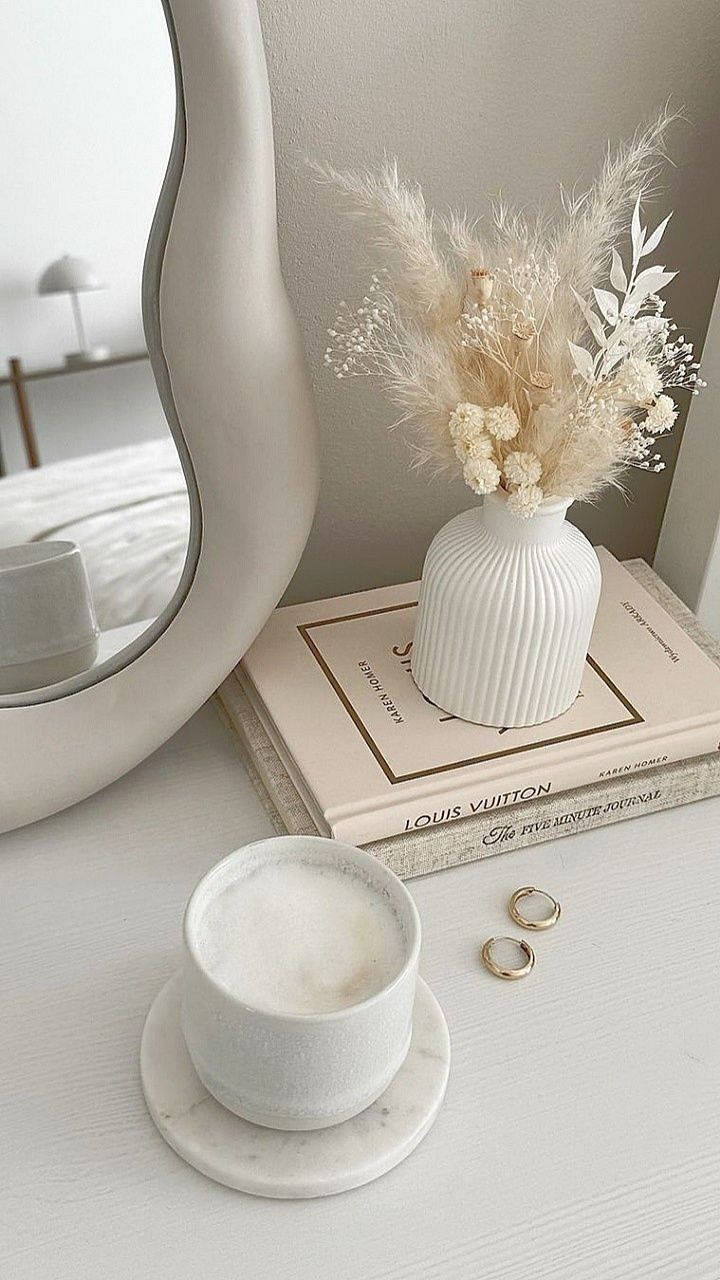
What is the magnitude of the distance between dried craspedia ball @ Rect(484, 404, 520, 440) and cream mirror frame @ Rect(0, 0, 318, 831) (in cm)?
10

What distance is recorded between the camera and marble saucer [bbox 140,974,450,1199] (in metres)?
0.54

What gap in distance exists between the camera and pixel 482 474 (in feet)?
2.02

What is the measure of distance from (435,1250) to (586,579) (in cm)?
34

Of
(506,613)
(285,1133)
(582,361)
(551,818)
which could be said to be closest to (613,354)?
(582,361)

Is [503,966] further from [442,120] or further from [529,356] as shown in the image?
[442,120]

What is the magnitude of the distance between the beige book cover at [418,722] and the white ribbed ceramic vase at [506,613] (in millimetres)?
19

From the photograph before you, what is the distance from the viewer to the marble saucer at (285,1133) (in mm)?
537

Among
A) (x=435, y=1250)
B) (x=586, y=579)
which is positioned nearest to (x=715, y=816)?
Answer: (x=586, y=579)

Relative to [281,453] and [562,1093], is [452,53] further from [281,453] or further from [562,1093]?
[562,1093]

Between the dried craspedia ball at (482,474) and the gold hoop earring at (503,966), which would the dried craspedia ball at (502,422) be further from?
the gold hoop earring at (503,966)

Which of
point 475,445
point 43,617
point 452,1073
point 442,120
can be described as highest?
point 442,120

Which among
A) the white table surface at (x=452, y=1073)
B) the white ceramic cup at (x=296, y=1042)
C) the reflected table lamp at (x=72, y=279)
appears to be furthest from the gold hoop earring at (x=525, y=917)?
the reflected table lamp at (x=72, y=279)

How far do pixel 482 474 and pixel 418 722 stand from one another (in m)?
0.16

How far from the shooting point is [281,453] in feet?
2.10
